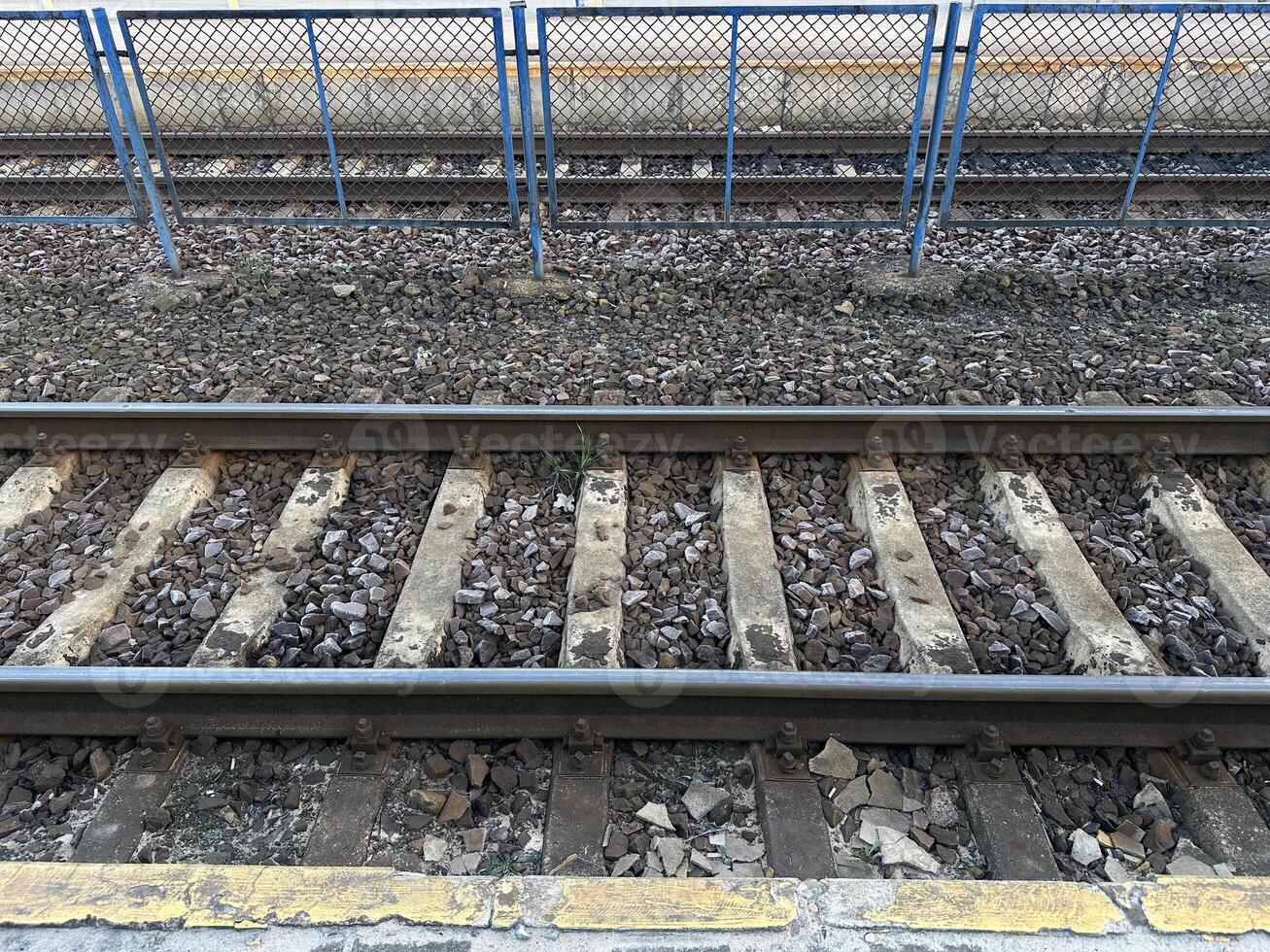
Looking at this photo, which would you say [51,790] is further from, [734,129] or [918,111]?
[734,129]

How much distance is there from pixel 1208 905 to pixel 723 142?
25.2 feet

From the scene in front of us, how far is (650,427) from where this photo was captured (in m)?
4.62

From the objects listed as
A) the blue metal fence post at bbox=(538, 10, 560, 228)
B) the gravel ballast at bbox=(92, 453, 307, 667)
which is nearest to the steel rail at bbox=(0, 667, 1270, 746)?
the gravel ballast at bbox=(92, 453, 307, 667)

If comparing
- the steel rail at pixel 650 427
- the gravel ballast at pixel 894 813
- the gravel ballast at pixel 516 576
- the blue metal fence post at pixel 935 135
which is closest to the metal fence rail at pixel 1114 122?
the blue metal fence post at pixel 935 135

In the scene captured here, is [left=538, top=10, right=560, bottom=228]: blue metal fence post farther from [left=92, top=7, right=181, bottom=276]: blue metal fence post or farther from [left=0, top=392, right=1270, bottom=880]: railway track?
[left=92, top=7, right=181, bottom=276]: blue metal fence post

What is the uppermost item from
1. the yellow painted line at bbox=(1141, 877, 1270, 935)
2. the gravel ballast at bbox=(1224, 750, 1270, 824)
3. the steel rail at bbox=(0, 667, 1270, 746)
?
the yellow painted line at bbox=(1141, 877, 1270, 935)

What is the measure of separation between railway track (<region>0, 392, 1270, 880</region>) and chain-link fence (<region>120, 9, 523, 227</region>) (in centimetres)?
309

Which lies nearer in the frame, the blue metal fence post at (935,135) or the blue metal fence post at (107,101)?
the blue metal fence post at (935,135)

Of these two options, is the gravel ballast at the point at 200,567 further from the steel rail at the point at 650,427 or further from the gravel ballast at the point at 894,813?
the gravel ballast at the point at 894,813

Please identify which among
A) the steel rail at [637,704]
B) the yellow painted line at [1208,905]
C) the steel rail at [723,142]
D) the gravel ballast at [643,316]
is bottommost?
the gravel ballast at [643,316]

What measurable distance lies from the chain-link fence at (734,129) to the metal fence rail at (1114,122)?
739 millimetres

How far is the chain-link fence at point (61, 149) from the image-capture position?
268 inches

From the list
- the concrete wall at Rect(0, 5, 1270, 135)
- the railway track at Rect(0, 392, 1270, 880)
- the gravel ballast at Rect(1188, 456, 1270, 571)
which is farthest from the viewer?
the concrete wall at Rect(0, 5, 1270, 135)

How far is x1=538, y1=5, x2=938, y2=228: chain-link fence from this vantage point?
6.84 m
